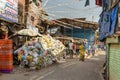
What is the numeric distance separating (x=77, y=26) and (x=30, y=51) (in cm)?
1974

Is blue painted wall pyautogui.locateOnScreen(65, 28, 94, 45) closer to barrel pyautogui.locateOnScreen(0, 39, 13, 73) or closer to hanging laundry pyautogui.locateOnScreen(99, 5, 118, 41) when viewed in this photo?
barrel pyautogui.locateOnScreen(0, 39, 13, 73)

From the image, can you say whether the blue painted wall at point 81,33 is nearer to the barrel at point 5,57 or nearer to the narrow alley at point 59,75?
the narrow alley at point 59,75

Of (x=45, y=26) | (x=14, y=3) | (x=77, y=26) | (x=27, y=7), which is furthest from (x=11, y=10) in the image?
(x=77, y=26)

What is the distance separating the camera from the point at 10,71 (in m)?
16.1

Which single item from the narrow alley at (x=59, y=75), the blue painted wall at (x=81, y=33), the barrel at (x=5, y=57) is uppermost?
the blue painted wall at (x=81, y=33)

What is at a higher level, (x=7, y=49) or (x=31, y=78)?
(x=7, y=49)

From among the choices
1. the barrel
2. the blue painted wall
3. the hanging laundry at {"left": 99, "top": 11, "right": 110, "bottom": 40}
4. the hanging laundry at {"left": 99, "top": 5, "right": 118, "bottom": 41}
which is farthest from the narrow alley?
the blue painted wall

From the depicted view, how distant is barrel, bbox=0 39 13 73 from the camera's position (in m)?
16.0

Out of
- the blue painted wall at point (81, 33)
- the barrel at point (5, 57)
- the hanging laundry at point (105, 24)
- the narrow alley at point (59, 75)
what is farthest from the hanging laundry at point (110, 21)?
the blue painted wall at point (81, 33)

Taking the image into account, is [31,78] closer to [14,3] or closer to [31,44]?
[31,44]

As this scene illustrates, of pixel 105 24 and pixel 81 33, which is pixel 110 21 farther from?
pixel 81 33

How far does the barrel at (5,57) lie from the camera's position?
52.5ft

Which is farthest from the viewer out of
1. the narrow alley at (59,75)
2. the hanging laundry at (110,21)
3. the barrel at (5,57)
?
the barrel at (5,57)

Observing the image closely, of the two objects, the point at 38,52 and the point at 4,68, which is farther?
the point at 38,52
